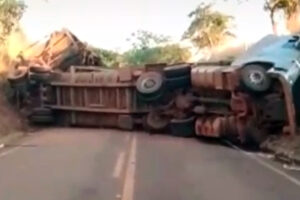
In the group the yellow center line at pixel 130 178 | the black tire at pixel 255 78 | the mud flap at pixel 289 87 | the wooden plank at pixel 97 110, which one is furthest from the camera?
the wooden plank at pixel 97 110

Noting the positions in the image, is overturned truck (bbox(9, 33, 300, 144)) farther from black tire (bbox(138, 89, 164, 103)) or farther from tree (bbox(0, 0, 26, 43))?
tree (bbox(0, 0, 26, 43))

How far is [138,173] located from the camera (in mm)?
13289

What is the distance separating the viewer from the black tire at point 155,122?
26.1m

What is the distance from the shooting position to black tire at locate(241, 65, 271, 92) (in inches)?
743

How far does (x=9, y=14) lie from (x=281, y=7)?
560 inches

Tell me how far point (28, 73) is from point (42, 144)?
9.84 metres

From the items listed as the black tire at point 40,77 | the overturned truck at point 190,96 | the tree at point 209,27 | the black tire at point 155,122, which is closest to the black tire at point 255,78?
the overturned truck at point 190,96

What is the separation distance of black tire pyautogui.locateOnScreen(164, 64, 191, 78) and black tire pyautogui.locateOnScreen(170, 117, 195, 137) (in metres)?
1.77

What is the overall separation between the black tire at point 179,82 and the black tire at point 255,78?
6.14 m

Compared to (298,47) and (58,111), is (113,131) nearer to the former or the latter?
(58,111)

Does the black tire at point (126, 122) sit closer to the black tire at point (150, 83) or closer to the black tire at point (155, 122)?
the black tire at point (155, 122)

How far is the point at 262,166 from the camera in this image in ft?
48.1

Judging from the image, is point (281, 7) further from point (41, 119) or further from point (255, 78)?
point (255, 78)

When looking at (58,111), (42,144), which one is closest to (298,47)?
(42,144)
